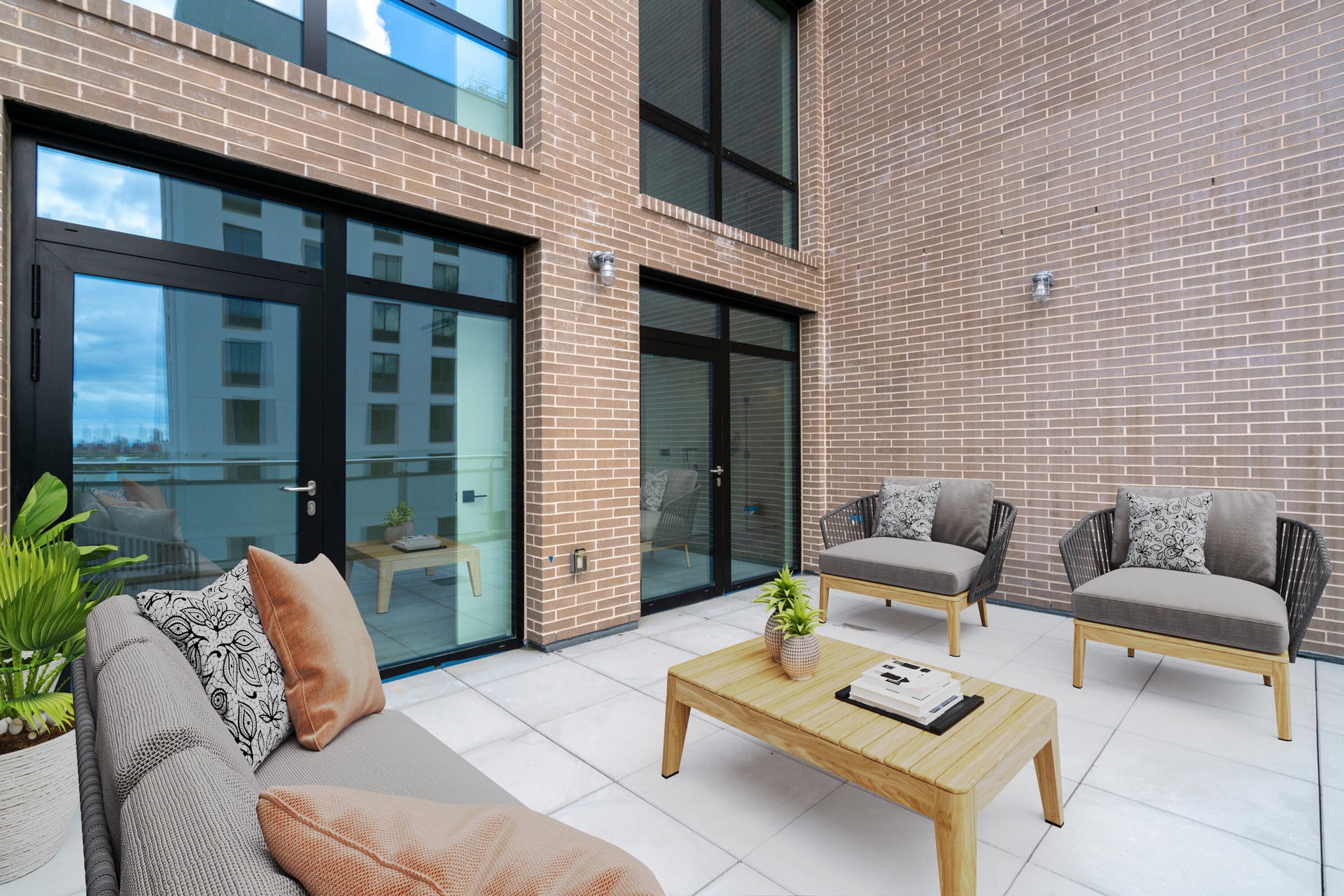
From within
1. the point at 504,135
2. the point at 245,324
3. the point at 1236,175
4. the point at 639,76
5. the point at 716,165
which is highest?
the point at 639,76

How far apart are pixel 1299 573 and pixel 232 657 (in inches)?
174

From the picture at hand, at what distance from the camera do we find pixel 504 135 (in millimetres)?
3723

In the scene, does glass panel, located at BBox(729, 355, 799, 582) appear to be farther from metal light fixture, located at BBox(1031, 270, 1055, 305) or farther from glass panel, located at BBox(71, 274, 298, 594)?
glass panel, located at BBox(71, 274, 298, 594)

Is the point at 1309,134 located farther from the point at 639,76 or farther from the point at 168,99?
the point at 168,99

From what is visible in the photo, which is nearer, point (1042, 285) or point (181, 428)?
point (181, 428)

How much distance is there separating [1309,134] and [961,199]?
6.26 feet

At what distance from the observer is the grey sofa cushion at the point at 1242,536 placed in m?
3.13

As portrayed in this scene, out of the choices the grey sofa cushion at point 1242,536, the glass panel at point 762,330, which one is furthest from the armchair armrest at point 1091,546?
the glass panel at point 762,330

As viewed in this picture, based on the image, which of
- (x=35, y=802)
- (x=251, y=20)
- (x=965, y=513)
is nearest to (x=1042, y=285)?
(x=965, y=513)

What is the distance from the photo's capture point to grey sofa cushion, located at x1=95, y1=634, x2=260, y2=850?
78cm

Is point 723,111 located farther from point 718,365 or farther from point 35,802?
point 35,802

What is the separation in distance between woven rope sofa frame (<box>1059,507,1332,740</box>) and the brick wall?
68 cm

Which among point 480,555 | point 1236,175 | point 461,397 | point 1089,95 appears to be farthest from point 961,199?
point 480,555

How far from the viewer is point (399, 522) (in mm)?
3262
